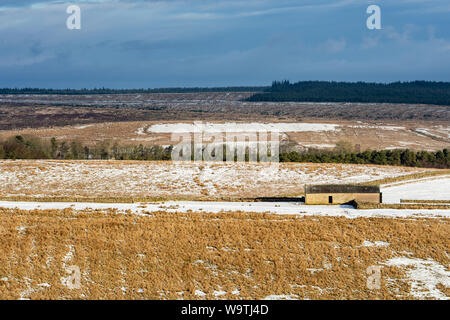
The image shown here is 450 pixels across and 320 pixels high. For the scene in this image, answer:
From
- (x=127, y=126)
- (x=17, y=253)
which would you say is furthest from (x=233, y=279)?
(x=127, y=126)

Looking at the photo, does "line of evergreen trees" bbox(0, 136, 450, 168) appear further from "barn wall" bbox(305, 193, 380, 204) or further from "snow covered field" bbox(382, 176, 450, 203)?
"barn wall" bbox(305, 193, 380, 204)

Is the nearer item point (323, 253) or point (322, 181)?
Answer: point (323, 253)

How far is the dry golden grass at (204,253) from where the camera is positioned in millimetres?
19859

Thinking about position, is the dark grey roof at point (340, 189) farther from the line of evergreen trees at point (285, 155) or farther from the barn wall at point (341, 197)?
the line of evergreen trees at point (285, 155)

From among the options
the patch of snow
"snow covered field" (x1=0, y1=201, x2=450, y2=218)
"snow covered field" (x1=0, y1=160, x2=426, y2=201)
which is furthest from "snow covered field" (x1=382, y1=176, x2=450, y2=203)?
the patch of snow

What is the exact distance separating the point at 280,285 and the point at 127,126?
302 feet

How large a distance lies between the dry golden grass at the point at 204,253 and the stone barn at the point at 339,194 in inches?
212

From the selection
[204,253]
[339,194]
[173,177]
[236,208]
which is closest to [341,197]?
[339,194]

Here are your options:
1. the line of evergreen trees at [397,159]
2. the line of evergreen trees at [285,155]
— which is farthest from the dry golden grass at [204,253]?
the line of evergreen trees at [397,159]

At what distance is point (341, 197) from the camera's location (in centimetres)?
3291

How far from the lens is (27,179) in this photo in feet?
151
